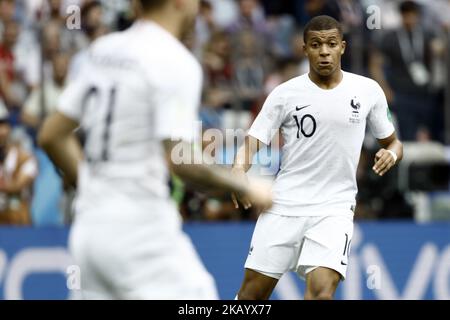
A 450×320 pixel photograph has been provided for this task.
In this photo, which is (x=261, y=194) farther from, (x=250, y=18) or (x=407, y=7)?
(x=250, y=18)

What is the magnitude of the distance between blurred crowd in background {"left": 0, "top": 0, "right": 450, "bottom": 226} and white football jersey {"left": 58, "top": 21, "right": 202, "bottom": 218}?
24.5 ft

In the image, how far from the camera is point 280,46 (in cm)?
1455

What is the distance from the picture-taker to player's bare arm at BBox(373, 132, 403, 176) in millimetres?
8266

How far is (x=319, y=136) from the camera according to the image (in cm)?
852

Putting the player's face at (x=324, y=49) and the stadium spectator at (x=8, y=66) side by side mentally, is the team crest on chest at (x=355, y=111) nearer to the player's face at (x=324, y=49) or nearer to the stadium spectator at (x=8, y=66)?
the player's face at (x=324, y=49)

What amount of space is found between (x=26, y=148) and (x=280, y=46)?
3521 millimetres

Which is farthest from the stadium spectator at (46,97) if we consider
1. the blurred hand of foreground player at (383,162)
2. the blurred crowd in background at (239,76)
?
the blurred hand of foreground player at (383,162)

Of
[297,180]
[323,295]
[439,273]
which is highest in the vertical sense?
[297,180]

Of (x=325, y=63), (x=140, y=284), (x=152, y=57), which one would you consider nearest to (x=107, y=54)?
(x=152, y=57)

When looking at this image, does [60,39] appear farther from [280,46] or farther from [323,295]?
[323,295]

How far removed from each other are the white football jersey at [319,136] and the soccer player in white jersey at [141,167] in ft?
10.8

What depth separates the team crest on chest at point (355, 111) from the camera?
8539mm

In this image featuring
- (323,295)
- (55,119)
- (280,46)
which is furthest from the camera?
(280,46)

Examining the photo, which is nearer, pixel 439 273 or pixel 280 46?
pixel 439 273
